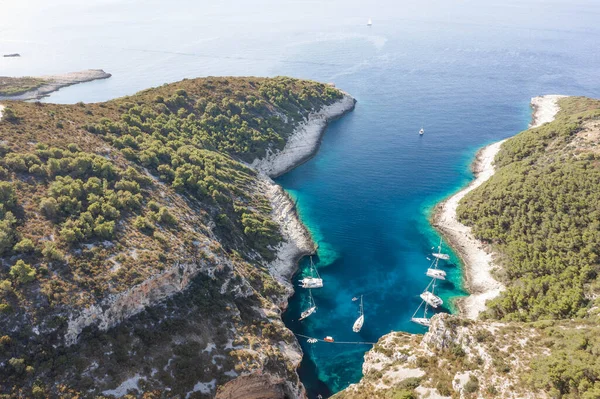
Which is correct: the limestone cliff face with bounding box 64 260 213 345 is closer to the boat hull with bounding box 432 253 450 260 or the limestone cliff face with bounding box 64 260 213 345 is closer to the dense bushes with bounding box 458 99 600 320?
the boat hull with bounding box 432 253 450 260

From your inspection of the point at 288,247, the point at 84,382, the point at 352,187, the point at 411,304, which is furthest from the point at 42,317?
the point at 352,187

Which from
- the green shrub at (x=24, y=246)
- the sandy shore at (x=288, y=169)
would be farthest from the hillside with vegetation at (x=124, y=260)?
the sandy shore at (x=288, y=169)

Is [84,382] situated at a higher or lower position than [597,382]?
lower

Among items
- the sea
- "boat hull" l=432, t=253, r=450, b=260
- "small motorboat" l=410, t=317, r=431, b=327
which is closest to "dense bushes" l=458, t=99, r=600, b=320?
"boat hull" l=432, t=253, r=450, b=260

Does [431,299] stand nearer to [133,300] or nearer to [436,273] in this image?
[436,273]

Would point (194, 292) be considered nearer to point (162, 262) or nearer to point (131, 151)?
point (162, 262)

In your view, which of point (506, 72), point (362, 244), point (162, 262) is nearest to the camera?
point (162, 262)
